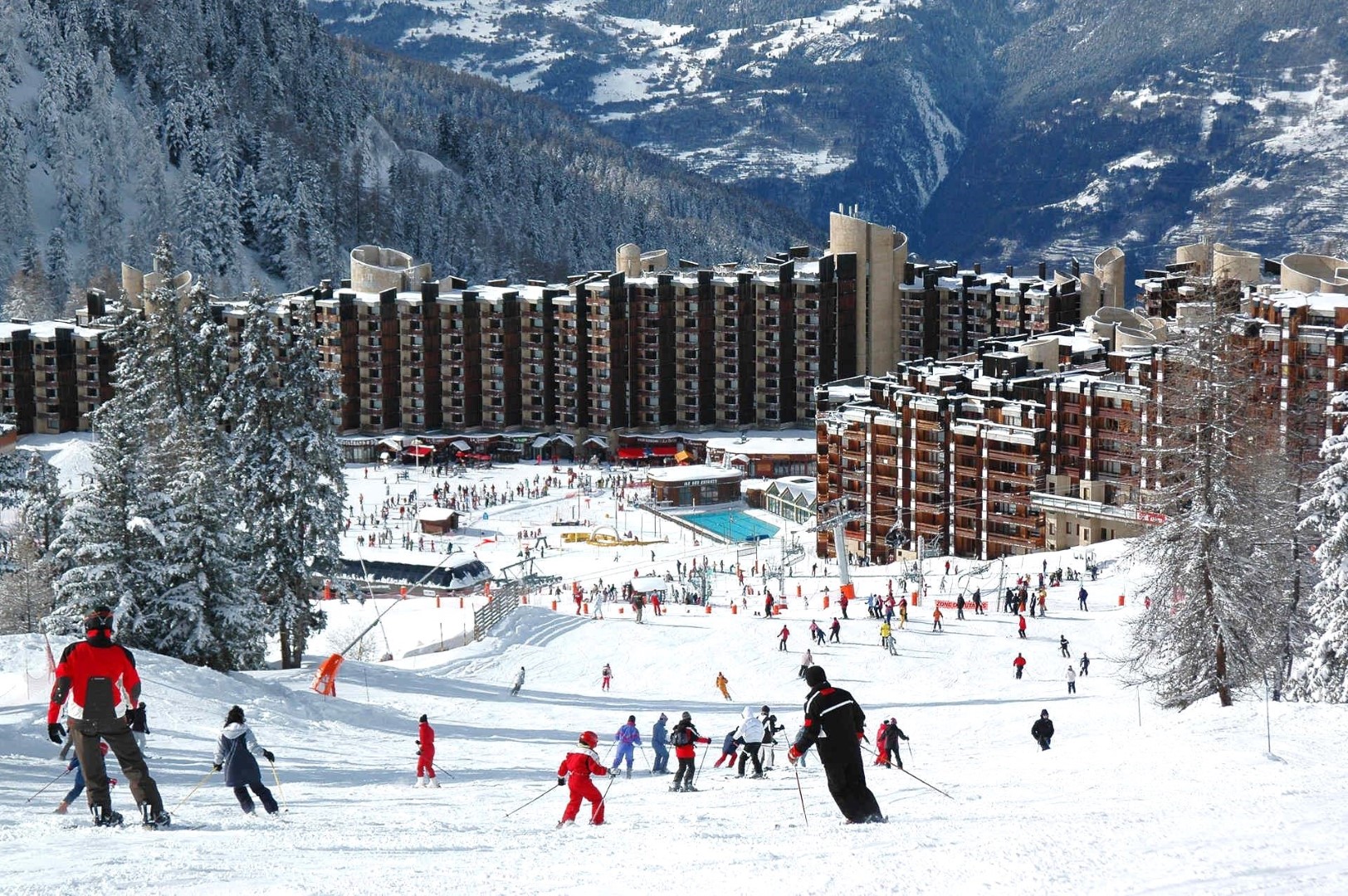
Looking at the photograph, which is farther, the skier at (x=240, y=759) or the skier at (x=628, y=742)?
the skier at (x=628, y=742)

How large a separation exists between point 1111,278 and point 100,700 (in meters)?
114

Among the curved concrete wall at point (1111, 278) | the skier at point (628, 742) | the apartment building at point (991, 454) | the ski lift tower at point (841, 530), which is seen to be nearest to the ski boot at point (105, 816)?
the skier at point (628, 742)

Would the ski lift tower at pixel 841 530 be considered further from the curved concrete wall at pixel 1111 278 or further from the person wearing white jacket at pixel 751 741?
the curved concrete wall at pixel 1111 278

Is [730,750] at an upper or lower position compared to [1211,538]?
lower

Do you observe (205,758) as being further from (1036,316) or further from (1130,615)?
(1036,316)

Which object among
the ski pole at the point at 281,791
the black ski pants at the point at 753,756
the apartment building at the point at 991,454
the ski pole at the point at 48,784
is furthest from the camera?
the apartment building at the point at 991,454

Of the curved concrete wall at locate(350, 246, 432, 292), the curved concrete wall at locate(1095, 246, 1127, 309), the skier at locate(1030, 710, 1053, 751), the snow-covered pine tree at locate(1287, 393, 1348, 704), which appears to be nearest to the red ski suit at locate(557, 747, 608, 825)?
the skier at locate(1030, 710, 1053, 751)

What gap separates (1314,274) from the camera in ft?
363

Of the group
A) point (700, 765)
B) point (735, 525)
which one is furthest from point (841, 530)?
point (700, 765)

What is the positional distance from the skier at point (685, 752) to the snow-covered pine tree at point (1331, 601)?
16.1 meters

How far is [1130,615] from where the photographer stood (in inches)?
2281

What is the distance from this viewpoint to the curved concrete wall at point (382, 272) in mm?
136000

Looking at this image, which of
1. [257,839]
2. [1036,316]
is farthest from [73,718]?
[1036,316]

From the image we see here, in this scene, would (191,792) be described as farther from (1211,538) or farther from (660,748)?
(1211,538)
